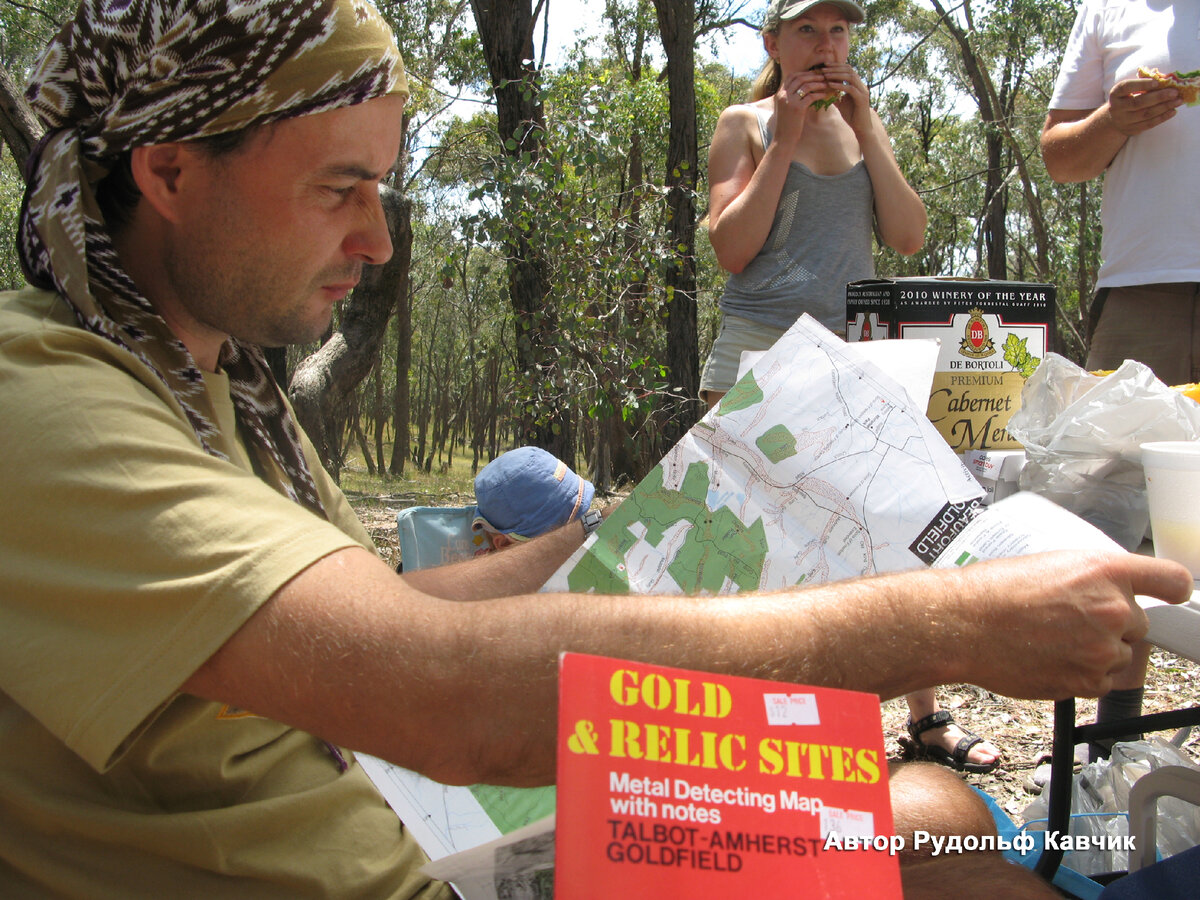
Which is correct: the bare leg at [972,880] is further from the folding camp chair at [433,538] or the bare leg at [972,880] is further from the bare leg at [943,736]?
the bare leg at [943,736]

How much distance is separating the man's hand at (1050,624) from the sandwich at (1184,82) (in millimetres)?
1490

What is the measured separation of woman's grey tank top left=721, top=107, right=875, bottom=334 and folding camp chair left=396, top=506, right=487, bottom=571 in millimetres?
1071

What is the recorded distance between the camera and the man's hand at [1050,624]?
0.89 meters

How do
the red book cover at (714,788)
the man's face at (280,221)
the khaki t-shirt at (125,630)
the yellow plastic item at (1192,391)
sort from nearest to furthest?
the red book cover at (714,788) < the khaki t-shirt at (125,630) < the man's face at (280,221) < the yellow plastic item at (1192,391)

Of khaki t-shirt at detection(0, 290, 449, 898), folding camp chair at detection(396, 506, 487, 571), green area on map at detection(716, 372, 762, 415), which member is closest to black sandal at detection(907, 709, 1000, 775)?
folding camp chair at detection(396, 506, 487, 571)

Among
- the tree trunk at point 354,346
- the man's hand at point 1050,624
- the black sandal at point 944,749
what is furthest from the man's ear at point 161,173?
the tree trunk at point 354,346

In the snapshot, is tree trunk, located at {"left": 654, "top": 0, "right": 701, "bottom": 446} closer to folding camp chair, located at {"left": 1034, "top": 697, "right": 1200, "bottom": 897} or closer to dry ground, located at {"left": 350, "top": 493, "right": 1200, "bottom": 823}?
dry ground, located at {"left": 350, "top": 493, "right": 1200, "bottom": 823}

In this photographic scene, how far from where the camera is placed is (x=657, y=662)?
80 cm

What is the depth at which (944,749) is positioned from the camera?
107 inches

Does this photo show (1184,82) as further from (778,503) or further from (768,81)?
(778,503)

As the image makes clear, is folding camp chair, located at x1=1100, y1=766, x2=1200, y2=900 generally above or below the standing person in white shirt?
below

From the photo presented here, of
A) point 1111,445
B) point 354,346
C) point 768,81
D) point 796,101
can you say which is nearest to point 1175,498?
point 1111,445

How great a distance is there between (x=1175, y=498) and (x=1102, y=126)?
1.42 meters

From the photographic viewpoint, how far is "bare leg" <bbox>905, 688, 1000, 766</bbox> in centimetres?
266
